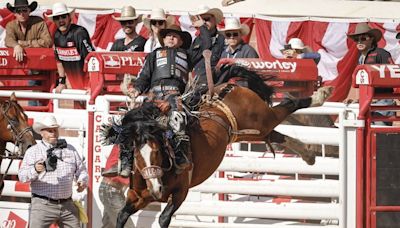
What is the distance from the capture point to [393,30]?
62.7 feet

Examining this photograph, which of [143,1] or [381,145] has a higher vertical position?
[143,1]

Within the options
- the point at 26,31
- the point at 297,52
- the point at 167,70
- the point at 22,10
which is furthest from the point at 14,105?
the point at 297,52

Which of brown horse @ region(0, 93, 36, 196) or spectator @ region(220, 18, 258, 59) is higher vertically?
spectator @ region(220, 18, 258, 59)

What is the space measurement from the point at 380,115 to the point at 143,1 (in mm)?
8835

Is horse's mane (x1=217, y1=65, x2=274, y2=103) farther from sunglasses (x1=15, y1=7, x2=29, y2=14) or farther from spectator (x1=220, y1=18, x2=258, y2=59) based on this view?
sunglasses (x1=15, y1=7, x2=29, y2=14)

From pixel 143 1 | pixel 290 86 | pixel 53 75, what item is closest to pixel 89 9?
pixel 143 1

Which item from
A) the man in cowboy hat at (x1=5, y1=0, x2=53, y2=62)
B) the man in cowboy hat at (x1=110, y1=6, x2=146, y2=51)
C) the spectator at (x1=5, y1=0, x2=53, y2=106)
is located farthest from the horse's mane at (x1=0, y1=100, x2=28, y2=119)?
the man in cowboy hat at (x1=5, y1=0, x2=53, y2=62)

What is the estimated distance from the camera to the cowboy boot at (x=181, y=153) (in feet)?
32.1

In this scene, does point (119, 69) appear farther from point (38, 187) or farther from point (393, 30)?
point (393, 30)

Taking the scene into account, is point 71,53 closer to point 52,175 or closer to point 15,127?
point 15,127

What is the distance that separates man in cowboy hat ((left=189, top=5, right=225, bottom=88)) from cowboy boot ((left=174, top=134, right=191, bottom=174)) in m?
0.86

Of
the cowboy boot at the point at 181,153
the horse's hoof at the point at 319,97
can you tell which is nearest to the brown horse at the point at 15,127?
the cowboy boot at the point at 181,153

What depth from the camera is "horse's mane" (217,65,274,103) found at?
11.0 metres

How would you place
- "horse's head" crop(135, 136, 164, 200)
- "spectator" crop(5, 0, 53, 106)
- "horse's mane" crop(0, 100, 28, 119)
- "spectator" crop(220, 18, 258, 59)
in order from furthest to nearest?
"spectator" crop(5, 0, 53, 106)
"spectator" crop(220, 18, 258, 59)
"horse's mane" crop(0, 100, 28, 119)
"horse's head" crop(135, 136, 164, 200)
